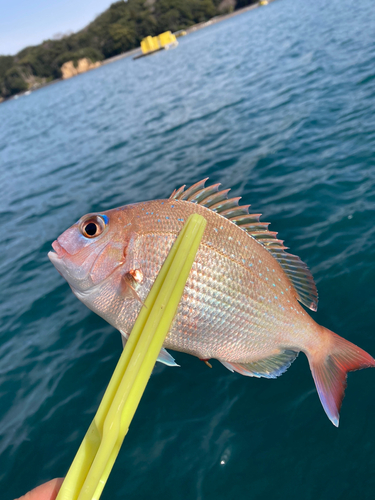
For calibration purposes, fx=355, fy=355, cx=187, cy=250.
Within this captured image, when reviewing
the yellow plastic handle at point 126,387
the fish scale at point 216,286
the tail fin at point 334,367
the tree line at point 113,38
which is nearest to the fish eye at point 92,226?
the fish scale at point 216,286

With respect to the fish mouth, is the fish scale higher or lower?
lower

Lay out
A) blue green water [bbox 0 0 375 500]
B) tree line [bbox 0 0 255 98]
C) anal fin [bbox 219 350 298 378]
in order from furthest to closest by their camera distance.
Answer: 1. tree line [bbox 0 0 255 98]
2. blue green water [bbox 0 0 375 500]
3. anal fin [bbox 219 350 298 378]

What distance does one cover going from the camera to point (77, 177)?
11.7 metres

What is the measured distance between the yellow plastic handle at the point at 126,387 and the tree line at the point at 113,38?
11369cm

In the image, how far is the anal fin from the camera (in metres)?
2.60

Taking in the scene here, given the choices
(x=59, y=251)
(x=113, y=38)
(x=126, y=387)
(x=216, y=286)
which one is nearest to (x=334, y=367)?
(x=216, y=286)

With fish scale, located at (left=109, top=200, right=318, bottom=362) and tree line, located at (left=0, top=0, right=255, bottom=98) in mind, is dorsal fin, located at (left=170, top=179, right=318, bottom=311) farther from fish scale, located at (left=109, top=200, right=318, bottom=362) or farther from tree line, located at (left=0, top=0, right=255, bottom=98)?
tree line, located at (left=0, top=0, right=255, bottom=98)

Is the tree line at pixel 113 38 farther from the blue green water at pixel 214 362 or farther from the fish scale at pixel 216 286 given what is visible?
the fish scale at pixel 216 286

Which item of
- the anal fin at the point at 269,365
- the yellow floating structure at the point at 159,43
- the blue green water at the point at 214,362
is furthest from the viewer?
the yellow floating structure at the point at 159,43

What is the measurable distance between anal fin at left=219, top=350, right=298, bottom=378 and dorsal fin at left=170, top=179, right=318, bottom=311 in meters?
0.41

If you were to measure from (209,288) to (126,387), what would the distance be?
2.90ft

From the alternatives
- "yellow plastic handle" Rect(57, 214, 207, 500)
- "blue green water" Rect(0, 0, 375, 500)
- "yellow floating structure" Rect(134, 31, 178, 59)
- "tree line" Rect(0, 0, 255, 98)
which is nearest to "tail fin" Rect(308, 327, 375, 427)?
"blue green water" Rect(0, 0, 375, 500)

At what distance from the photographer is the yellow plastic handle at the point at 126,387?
166cm

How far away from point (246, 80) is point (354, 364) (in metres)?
15.5
